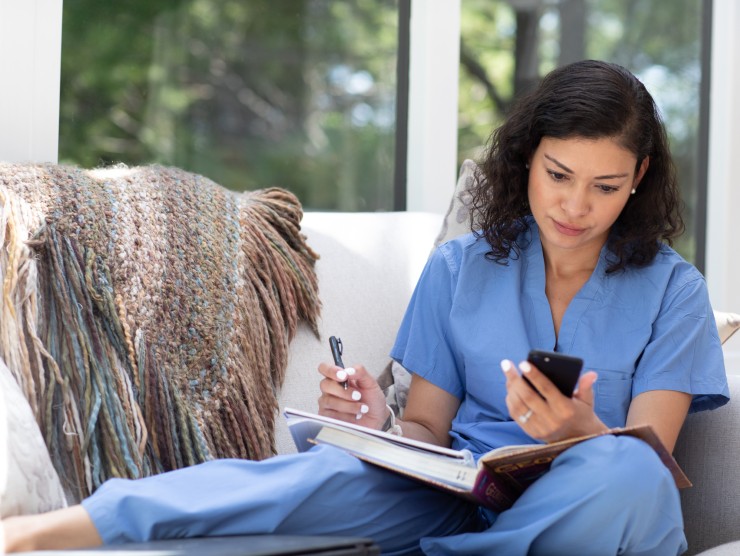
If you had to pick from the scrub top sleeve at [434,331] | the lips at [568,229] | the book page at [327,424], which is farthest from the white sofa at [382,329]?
the lips at [568,229]

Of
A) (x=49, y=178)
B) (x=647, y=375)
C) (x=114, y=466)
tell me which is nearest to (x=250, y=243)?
Answer: (x=49, y=178)

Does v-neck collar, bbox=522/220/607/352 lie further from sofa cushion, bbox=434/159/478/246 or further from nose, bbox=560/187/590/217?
sofa cushion, bbox=434/159/478/246

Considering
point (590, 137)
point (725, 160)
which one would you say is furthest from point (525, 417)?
point (725, 160)

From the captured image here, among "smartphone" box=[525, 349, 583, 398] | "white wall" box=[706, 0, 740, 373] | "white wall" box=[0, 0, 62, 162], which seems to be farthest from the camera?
"white wall" box=[706, 0, 740, 373]

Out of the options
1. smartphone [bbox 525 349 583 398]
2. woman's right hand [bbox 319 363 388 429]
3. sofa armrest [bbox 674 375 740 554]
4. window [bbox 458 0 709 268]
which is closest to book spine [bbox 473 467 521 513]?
smartphone [bbox 525 349 583 398]

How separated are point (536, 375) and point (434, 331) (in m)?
0.47

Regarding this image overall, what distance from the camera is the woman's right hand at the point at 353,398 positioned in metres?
1.46

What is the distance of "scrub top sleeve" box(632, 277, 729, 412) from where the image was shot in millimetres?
1478

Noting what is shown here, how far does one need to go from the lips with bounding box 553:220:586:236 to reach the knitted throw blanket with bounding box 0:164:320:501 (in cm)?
48

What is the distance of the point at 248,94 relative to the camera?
3242 millimetres

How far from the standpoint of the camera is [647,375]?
4.88 ft

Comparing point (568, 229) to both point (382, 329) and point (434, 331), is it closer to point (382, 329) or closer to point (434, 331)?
point (434, 331)

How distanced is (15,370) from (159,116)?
188 cm

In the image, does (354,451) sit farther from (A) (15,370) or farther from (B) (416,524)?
(A) (15,370)
